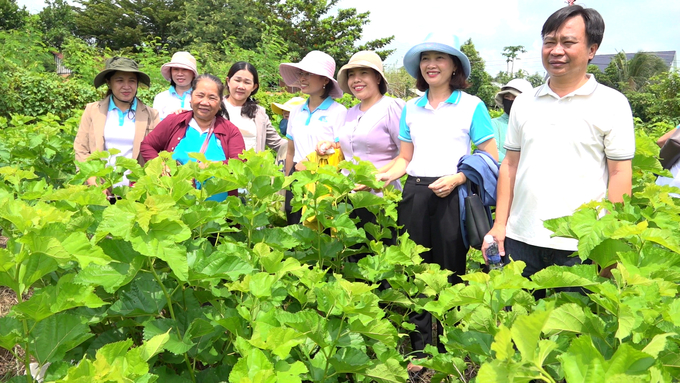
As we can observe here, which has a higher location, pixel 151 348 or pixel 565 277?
pixel 565 277

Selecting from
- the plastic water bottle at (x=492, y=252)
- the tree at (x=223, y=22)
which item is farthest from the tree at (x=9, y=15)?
the plastic water bottle at (x=492, y=252)

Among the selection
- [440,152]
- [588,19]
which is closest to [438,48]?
[440,152]

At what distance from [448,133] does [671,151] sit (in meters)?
1.48

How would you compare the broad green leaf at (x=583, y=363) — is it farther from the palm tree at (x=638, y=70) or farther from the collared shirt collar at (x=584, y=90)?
the palm tree at (x=638, y=70)

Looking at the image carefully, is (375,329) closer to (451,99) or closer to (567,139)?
(567,139)

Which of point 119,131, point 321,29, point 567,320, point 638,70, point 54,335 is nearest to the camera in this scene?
point 567,320

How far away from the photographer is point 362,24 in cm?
3325

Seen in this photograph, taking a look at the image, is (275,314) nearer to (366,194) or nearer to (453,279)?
(366,194)

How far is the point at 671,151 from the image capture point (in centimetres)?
321

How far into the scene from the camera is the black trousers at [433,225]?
2836 mm

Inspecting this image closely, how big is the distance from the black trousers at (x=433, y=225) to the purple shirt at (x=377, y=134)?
1.45 ft

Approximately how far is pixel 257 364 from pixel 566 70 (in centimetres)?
176

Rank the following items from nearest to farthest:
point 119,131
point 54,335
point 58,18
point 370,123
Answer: point 54,335 < point 370,123 < point 119,131 < point 58,18

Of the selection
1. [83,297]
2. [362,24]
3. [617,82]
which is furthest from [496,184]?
[617,82]
